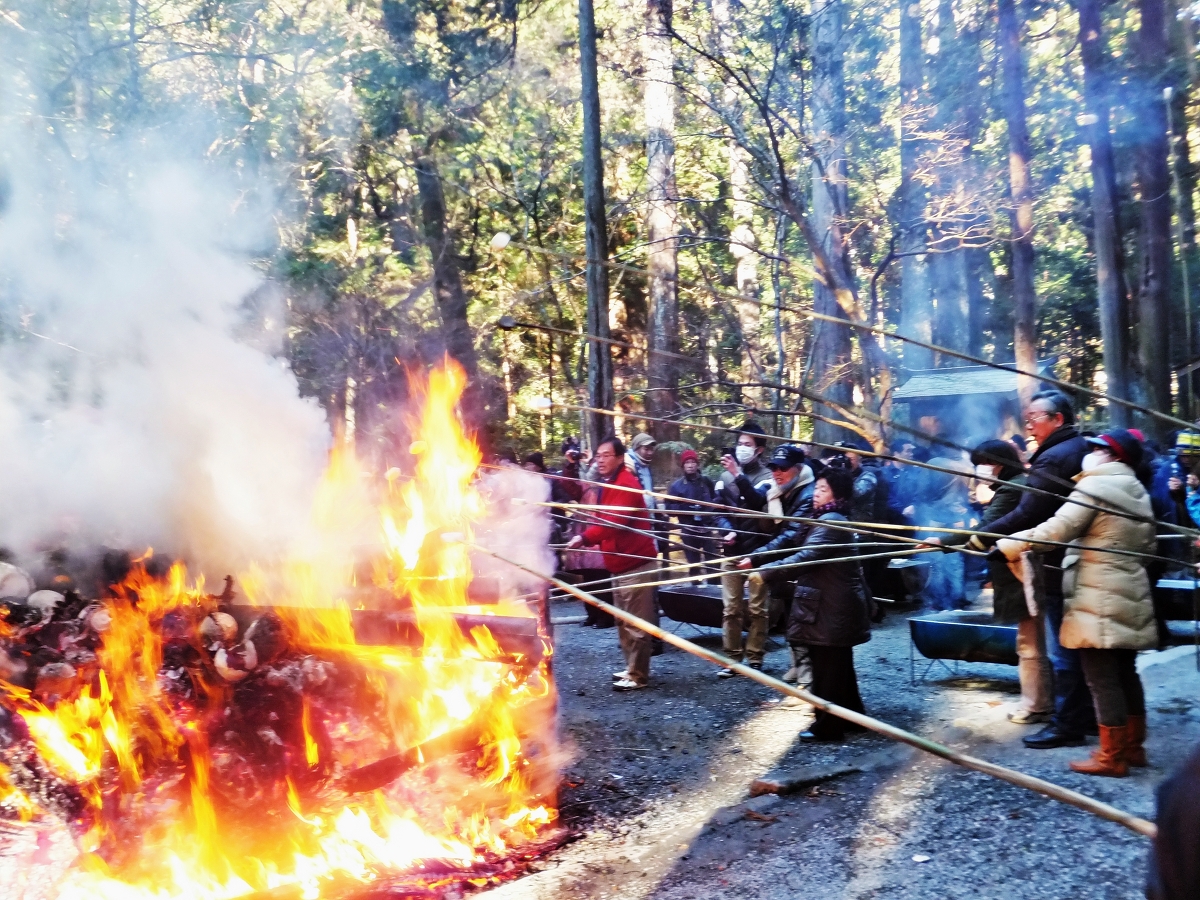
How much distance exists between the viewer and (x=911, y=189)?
14.8 meters

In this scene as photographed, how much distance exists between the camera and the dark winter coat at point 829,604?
6.68 meters

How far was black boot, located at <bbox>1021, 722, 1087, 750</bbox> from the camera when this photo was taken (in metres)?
6.18

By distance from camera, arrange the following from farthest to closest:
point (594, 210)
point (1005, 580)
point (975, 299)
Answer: point (975, 299) < point (594, 210) < point (1005, 580)

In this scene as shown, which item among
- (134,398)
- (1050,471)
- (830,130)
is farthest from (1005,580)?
(830,130)

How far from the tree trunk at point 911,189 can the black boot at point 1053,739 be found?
7.96 metres

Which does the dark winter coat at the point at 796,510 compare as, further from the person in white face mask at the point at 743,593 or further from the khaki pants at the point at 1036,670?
the khaki pants at the point at 1036,670

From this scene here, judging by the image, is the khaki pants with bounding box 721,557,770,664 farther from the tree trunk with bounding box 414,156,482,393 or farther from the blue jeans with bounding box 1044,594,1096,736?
the tree trunk with bounding box 414,156,482,393

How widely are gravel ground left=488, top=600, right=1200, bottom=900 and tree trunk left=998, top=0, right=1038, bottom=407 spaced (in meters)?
7.48

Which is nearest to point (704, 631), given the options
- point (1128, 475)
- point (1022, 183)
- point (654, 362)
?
point (1128, 475)

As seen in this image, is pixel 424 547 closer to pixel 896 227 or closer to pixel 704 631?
pixel 704 631

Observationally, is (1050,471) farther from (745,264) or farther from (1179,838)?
(745,264)

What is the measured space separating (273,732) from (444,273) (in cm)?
1748

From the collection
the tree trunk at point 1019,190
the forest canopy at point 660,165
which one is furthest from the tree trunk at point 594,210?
the tree trunk at point 1019,190

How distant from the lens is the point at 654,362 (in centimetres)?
1981
